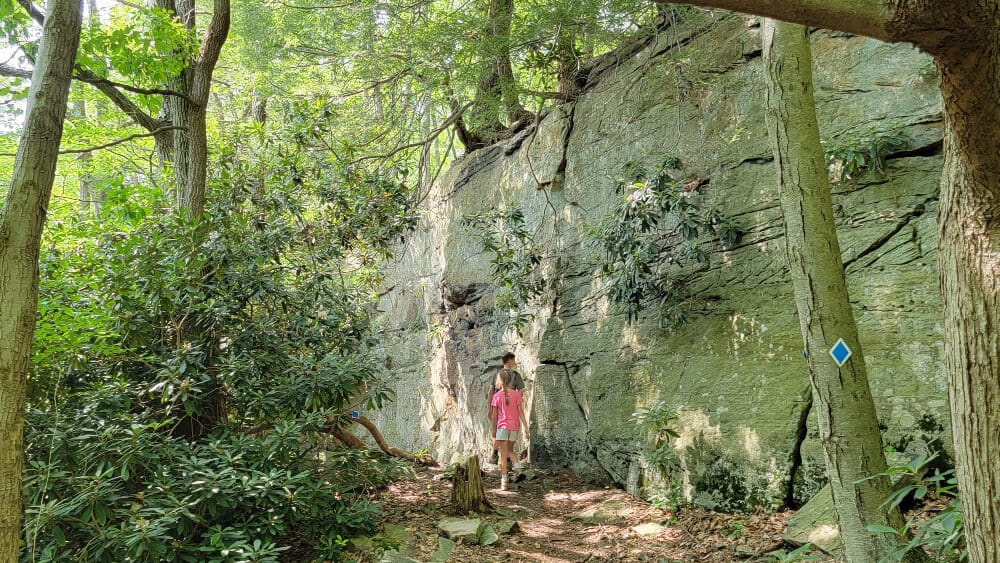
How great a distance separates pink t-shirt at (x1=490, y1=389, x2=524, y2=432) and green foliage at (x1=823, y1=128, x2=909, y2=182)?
457cm

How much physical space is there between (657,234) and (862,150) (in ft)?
7.45

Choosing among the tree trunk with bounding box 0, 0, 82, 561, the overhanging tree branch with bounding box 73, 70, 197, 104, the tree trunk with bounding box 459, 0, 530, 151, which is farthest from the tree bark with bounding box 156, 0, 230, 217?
the tree trunk with bounding box 459, 0, 530, 151

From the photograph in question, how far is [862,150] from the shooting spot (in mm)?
5773

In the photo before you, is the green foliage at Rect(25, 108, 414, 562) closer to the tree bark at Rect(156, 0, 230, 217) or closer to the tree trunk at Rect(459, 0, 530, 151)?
the tree bark at Rect(156, 0, 230, 217)

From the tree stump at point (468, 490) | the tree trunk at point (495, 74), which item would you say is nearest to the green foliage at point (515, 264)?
the tree trunk at point (495, 74)

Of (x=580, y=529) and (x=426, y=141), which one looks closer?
(x=580, y=529)

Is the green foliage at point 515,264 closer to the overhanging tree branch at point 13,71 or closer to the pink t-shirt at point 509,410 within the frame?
the pink t-shirt at point 509,410

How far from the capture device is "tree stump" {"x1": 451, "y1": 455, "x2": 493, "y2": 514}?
21.1 ft

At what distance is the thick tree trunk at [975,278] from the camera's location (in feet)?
6.98

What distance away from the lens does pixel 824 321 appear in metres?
3.90

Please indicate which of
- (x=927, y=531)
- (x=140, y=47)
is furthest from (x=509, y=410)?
(x=140, y=47)

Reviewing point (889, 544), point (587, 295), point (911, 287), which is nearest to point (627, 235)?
point (587, 295)

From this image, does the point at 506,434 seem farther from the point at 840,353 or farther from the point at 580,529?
the point at 840,353

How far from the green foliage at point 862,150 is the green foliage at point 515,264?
14.0 feet
